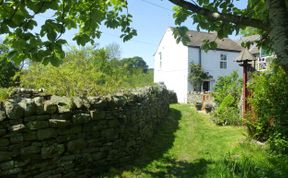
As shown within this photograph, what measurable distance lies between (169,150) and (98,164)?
9.42 feet

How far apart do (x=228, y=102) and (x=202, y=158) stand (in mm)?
7921

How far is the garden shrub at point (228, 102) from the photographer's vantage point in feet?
48.5

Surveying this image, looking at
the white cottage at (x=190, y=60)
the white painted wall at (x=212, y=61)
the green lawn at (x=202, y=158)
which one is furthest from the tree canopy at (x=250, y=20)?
the white painted wall at (x=212, y=61)

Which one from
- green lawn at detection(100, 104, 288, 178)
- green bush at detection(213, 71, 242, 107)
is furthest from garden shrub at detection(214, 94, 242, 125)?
green lawn at detection(100, 104, 288, 178)

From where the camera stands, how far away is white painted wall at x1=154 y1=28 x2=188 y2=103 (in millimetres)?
30828

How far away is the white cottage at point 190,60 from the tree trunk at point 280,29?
2649 centimetres

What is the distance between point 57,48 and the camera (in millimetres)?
3773

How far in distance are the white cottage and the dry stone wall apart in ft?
73.1

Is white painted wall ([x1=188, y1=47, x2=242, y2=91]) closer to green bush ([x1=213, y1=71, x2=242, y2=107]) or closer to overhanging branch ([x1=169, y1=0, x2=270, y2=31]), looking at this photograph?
green bush ([x1=213, y1=71, x2=242, y2=107])

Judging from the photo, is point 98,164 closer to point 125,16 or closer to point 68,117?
point 68,117

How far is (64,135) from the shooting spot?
6602mm

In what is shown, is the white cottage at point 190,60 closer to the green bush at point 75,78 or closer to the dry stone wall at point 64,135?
the green bush at point 75,78

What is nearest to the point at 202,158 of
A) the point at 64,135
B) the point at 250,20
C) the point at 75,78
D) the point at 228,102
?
the point at 64,135

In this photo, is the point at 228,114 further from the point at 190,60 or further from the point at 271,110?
the point at 190,60
